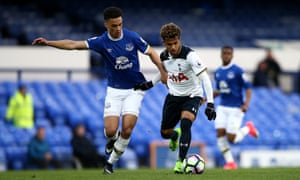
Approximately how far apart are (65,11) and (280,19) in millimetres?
8283

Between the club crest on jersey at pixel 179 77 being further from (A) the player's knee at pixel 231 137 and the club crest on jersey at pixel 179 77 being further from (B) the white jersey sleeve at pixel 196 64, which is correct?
(A) the player's knee at pixel 231 137

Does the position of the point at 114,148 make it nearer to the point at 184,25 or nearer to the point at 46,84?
the point at 46,84

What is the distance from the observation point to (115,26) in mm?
13242

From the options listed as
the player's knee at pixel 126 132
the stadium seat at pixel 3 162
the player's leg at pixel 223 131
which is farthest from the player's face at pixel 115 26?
the stadium seat at pixel 3 162

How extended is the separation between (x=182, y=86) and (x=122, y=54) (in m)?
1.00

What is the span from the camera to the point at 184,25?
3133 cm

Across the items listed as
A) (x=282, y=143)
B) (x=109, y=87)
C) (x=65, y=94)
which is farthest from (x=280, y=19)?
(x=109, y=87)

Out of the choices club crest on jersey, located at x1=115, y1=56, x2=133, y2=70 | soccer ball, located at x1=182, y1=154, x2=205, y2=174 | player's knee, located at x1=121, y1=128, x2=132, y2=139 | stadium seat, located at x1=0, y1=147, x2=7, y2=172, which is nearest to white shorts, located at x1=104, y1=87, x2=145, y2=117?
player's knee, located at x1=121, y1=128, x2=132, y2=139

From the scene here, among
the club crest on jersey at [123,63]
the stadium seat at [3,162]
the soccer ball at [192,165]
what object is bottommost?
the stadium seat at [3,162]

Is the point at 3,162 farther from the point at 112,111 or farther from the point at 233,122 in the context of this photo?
the point at 112,111

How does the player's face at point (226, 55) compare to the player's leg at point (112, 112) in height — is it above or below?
above

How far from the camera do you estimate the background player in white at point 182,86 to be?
12.8 m

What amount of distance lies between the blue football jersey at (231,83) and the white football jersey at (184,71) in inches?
152

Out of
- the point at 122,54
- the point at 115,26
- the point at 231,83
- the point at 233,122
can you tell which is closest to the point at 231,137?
the point at 233,122
